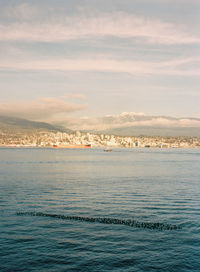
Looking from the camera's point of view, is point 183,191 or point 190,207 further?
point 183,191

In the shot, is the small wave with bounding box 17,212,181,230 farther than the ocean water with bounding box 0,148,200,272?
Yes

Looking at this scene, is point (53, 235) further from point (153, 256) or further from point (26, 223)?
point (153, 256)

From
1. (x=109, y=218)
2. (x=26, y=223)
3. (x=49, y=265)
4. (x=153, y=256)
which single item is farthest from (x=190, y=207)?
(x=49, y=265)

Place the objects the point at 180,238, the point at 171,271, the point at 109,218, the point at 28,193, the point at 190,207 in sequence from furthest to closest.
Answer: the point at 28,193, the point at 190,207, the point at 109,218, the point at 180,238, the point at 171,271

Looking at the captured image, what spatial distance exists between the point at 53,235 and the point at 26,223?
5551 mm

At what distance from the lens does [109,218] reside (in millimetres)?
38281

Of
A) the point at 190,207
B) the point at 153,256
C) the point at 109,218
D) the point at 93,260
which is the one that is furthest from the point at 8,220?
the point at 190,207

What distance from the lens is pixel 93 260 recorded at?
25.4 metres

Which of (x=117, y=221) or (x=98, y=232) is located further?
(x=117, y=221)

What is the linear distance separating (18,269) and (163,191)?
42.1 m

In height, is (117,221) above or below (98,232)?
above

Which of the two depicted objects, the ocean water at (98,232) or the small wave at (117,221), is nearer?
the ocean water at (98,232)

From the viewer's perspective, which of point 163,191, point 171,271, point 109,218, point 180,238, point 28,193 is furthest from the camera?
point 163,191

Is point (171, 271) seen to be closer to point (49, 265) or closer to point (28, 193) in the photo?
point (49, 265)
